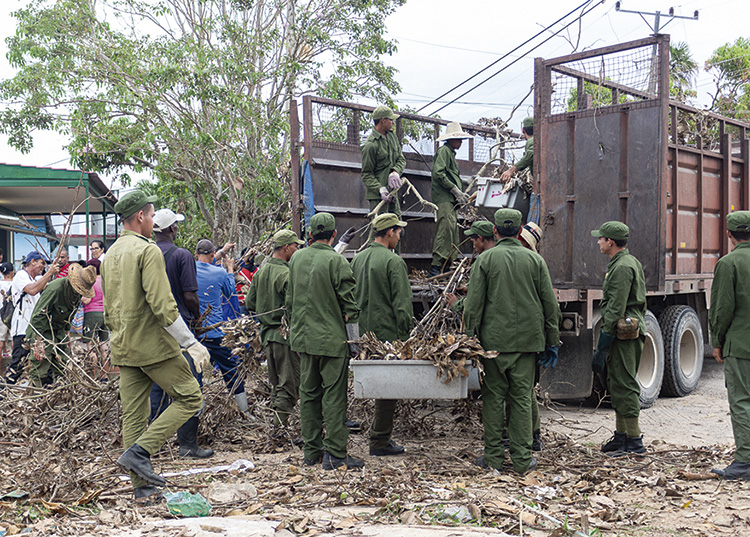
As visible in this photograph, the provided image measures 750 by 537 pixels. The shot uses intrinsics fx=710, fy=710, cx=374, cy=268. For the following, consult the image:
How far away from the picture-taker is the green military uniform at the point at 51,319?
6.61 meters

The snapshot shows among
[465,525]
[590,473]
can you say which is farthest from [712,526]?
[465,525]

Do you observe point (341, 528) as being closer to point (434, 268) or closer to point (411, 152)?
point (434, 268)

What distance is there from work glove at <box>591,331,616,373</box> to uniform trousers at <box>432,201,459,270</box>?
2.21 m

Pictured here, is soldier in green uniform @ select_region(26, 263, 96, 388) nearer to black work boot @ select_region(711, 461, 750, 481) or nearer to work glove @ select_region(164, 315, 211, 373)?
work glove @ select_region(164, 315, 211, 373)

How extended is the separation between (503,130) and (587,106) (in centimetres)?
218

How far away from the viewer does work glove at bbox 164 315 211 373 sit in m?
4.21

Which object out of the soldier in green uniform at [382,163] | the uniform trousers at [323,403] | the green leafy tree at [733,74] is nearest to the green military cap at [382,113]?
the soldier in green uniform at [382,163]

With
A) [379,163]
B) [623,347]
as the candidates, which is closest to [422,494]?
[623,347]

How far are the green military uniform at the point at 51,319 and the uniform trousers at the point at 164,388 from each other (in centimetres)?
256

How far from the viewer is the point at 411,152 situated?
8.01 m

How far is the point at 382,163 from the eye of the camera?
23.1 ft

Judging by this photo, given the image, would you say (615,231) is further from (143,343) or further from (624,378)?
(143,343)

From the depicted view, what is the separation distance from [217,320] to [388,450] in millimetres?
2006

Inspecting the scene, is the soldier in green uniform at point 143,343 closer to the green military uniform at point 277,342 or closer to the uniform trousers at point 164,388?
the uniform trousers at point 164,388
